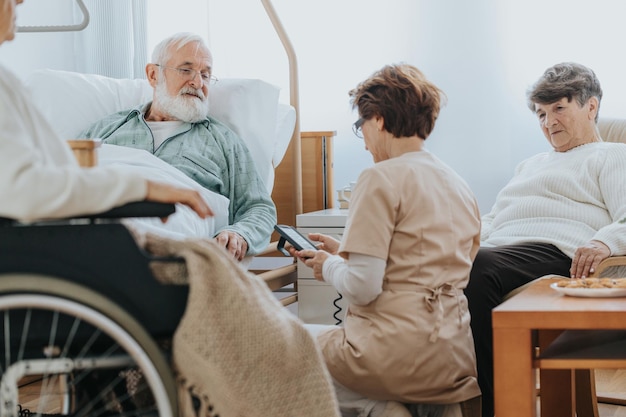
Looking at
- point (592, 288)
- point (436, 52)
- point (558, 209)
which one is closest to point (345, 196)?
point (436, 52)

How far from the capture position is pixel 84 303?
121cm

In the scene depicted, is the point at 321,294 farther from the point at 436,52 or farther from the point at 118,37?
the point at 118,37

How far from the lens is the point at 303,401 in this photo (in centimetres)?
137

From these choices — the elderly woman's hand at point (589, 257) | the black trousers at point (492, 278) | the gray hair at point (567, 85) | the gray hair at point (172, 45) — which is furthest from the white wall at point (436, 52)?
the elderly woman's hand at point (589, 257)

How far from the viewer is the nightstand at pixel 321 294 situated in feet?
9.82

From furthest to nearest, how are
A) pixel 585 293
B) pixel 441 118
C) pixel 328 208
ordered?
pixel 441 118, pixel 328 208, pixel 585 293

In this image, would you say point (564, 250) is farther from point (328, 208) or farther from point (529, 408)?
point (328, 208)

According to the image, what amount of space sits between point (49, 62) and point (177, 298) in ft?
9.86

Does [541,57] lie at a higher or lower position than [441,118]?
higher

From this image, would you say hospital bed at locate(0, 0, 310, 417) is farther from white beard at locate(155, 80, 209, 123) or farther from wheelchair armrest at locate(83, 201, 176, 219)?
white beard at locate(155, 80, 209, 123)

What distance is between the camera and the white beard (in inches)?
113

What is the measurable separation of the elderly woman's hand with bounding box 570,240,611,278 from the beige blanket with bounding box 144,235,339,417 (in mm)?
1142

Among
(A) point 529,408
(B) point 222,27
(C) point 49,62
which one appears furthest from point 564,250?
(C) point 49,62

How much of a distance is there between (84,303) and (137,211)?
0.49 ft
